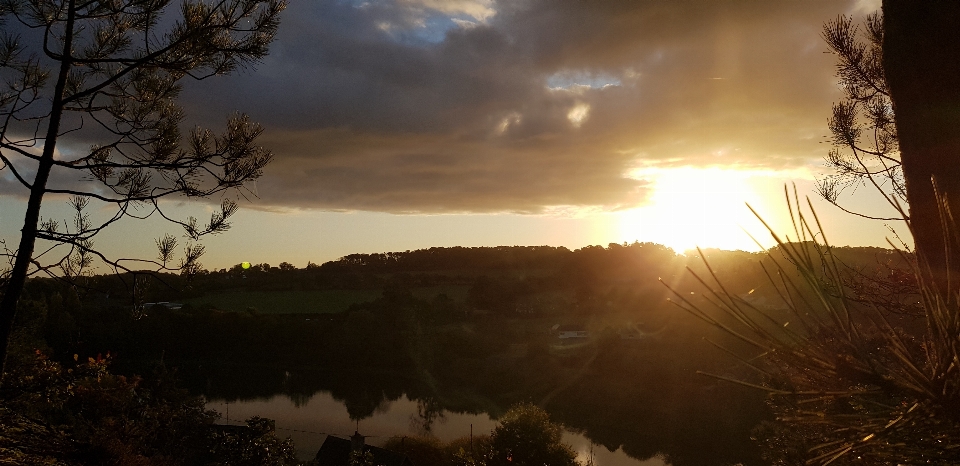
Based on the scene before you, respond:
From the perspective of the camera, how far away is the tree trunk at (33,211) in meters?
3.63

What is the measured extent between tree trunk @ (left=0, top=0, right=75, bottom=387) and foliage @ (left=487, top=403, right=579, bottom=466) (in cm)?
1163

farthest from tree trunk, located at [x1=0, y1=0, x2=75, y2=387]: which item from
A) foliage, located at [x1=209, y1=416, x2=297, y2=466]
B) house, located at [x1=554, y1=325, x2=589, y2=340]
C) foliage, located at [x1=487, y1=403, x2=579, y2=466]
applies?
house, located at [x1=554, y1=325, x2=589, y2=340]

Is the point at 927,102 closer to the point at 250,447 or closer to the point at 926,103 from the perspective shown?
the point at 926,103

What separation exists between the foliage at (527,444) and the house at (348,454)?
3.78 meters

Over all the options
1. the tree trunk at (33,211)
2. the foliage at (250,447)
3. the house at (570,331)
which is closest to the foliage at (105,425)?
the foliage at (250,447)

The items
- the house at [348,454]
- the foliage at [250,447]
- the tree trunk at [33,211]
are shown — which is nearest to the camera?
the tree trunk at [33,211]

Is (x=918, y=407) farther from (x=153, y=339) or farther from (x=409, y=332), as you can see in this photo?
(x=153, y=339)

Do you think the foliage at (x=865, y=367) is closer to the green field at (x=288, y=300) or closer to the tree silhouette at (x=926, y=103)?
the tree silhouette at (x=926, y=103)

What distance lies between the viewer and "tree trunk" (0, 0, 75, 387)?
11.9 ft

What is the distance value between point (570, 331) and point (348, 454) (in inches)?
859

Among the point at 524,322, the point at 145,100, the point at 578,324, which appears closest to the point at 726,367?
the point at 578,324

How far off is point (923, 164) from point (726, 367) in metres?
28.5

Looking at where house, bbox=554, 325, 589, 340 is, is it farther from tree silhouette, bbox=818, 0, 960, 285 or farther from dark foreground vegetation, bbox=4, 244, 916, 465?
tree silhouette, bbox=818, 0, 960, 285

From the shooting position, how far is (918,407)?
914 mm
